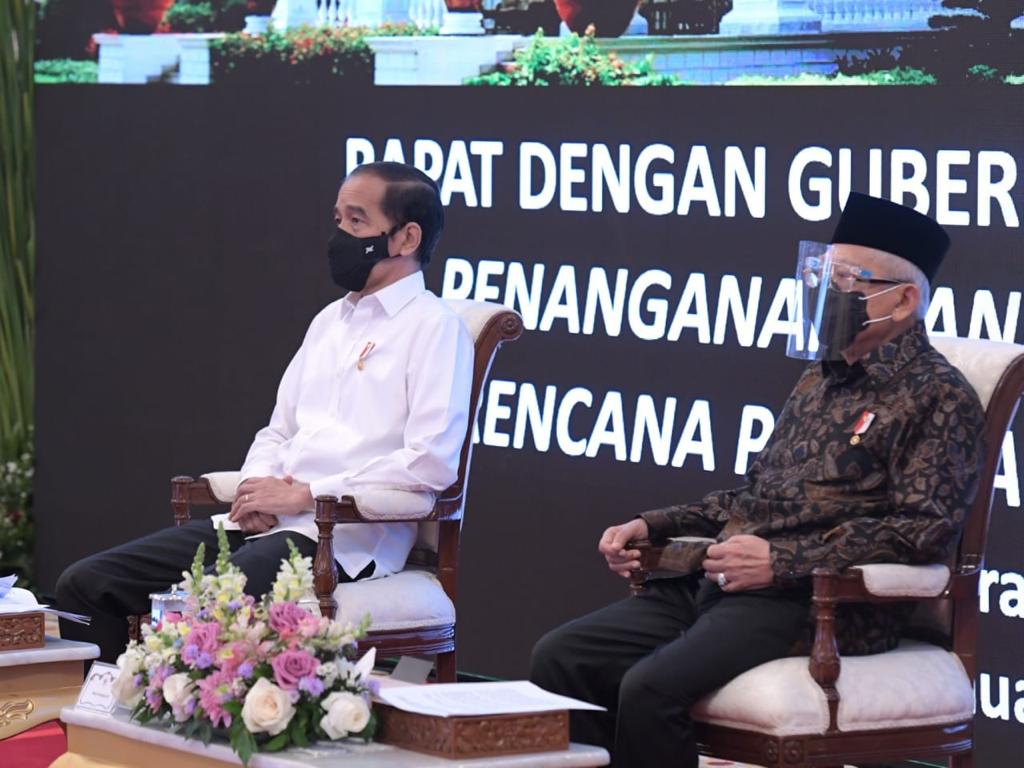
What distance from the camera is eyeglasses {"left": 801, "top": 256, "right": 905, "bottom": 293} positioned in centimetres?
384

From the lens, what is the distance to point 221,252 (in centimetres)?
666

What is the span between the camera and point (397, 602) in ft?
14.4

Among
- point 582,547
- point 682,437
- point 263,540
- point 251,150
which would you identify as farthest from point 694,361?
point 251,150

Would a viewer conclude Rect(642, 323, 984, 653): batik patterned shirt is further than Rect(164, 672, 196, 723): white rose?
Yes

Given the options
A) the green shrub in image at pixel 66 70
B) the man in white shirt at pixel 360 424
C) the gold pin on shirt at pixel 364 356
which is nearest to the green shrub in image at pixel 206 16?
the green shrub in image at pixel 66 70

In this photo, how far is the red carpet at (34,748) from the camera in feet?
15.6

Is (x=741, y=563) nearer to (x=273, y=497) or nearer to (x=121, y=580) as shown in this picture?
(x=273, y=497)

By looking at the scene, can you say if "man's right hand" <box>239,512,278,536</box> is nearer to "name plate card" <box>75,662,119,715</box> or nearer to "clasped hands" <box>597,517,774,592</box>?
"name plate card" <box>75,662,119,715</box>

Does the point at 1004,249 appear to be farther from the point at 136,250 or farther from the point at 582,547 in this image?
the point at 136,250

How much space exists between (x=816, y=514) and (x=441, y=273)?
241cm

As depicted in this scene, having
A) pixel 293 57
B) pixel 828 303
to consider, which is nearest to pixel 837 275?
pixel 828 303

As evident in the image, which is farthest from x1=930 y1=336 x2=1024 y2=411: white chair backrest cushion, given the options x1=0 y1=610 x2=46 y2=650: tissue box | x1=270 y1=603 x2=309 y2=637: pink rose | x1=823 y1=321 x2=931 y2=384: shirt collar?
x1=0 y1=610 x2=46 y2=650: tissue box

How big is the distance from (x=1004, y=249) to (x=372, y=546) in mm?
1748

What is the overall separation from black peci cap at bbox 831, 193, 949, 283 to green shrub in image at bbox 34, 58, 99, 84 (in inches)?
158
